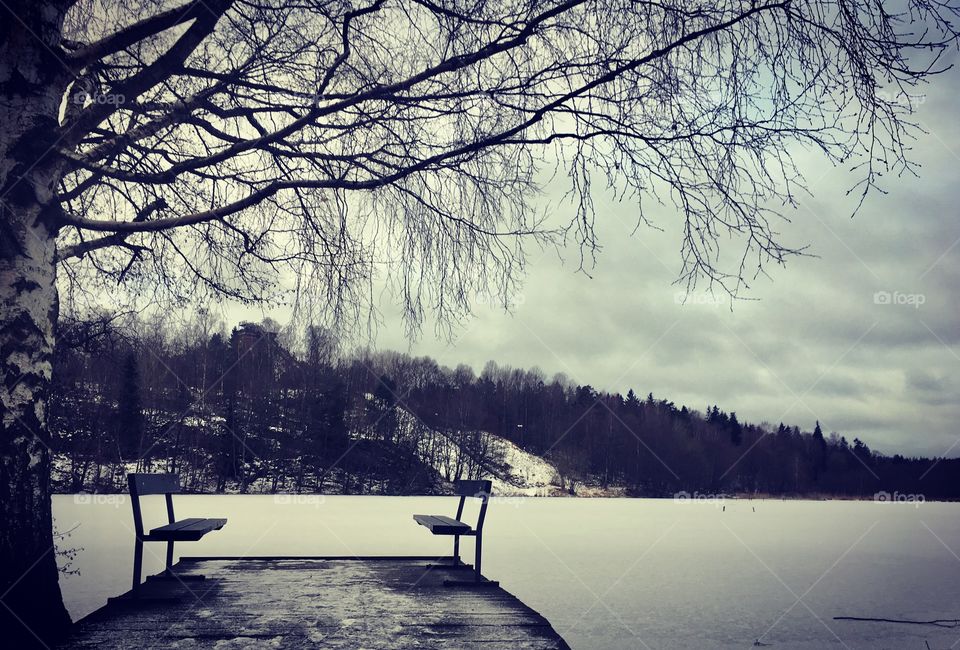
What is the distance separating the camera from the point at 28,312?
4.43m

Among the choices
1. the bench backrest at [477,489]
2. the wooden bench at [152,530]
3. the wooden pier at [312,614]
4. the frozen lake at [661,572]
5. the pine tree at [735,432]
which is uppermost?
the pine tree at [735,432]

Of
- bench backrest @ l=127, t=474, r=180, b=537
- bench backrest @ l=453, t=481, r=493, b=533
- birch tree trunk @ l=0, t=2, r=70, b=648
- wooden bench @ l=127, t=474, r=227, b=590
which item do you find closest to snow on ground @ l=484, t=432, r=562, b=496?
bench backrest @ l=453, t=481, r=493, b=533

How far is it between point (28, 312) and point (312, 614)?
243 cm

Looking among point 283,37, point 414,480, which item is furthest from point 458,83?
point 414,480

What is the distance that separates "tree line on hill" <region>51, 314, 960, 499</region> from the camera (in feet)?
176

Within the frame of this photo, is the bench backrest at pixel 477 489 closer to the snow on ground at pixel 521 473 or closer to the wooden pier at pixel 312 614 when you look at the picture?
the wooden pier at pixel 312 614

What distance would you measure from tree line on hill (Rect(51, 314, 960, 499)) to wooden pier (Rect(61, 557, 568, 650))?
2421 centimetres

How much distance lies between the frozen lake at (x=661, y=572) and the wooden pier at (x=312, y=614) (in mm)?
485

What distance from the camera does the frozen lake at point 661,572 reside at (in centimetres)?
1000

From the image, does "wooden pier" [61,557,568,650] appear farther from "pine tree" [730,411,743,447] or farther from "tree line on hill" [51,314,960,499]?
"pine tree" [730,411,743,447]

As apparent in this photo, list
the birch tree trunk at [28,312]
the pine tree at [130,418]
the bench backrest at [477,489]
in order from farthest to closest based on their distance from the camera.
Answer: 1. the pine tree at [130,418]
2. the bench backrest at [477,489]
3. the birch tree trunk at [28,312]

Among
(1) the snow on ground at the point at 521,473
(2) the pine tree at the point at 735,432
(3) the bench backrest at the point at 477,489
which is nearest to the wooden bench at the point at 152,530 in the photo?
(3) the bench backrest at the point at 477,489

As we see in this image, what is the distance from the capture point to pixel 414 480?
70.6m

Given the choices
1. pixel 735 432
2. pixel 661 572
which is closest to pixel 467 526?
pixel 661 572
